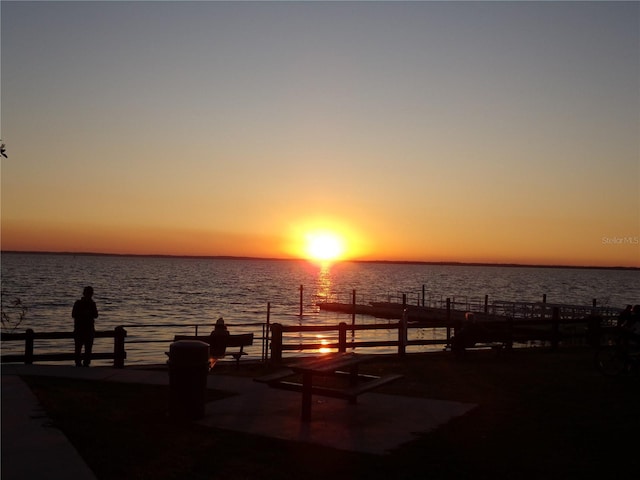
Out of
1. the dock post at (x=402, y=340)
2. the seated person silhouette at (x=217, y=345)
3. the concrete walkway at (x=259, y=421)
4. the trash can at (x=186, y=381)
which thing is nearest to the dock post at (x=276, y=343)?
the seated person silhouette at (x=217, y=345)

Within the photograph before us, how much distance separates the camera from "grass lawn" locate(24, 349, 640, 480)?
7891 mm

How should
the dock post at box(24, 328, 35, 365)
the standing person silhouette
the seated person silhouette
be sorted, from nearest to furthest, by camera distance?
the dock post at box(24, 328, 35, 365) < the standing person silhouette < the seated person silhouette

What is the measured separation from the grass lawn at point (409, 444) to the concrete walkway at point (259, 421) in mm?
242

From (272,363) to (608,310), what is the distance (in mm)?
29233

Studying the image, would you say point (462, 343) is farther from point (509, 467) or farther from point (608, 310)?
point (608, 310)

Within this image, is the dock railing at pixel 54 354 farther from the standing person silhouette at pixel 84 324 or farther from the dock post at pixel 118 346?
the standing person silhouette at pixel 84 324

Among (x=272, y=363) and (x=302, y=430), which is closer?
(x=302, y=430)

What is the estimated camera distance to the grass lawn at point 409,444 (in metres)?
7.89

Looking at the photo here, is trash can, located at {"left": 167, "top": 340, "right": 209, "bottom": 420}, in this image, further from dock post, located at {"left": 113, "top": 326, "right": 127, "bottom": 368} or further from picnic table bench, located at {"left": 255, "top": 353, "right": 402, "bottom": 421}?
dock post, located at {"left": 113, "top": 326, "right": 127, "bottom": 368}

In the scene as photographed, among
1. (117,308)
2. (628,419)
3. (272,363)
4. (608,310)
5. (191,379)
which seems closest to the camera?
(191,379)

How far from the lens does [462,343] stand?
19.1 meters

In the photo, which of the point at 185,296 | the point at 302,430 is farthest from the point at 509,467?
the point at 185,296

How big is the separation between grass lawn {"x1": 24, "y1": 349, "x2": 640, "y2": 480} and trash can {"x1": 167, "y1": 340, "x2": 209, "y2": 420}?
10.9 inches

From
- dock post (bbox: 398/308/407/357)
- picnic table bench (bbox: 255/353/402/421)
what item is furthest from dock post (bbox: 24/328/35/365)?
dock post (bbox: 398/308/407/357)
